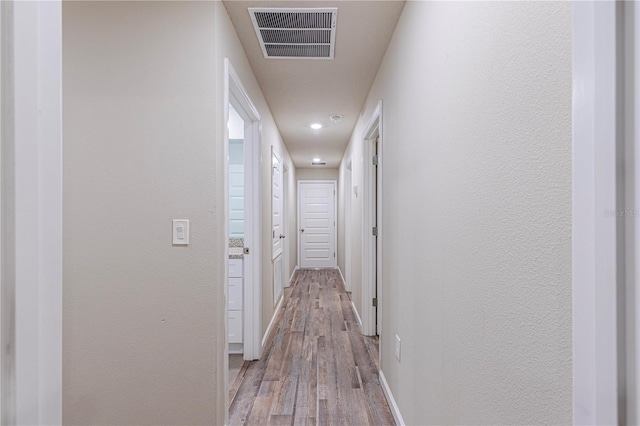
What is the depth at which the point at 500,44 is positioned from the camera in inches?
33.1

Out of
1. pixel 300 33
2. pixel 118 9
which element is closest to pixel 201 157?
pixel 118 9

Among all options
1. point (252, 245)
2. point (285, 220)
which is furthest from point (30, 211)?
point (285, 220)

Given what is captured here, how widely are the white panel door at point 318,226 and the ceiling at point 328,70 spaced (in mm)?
3009

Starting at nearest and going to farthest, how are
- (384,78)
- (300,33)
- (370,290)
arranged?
(300,33)
(384,78)
(370,290)

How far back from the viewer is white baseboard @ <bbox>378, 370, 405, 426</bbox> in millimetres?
1845

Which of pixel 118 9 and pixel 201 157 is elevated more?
pixel 118 9

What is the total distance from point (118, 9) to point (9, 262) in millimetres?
1768

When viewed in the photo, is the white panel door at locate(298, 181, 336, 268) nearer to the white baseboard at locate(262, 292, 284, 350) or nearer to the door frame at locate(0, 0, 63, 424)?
the white baseboard at locate(262, 292, 284, 350)

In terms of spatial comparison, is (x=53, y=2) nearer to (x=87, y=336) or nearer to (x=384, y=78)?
(x=87, y=336)

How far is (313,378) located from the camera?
2445 mm

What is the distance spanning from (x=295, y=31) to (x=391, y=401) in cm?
238

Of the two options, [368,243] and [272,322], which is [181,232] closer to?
[368,243]

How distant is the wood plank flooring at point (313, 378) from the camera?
200 cm

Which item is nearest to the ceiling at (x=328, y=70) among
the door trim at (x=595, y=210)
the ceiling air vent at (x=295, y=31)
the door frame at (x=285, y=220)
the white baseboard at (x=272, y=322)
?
the ceiling air vent at (x=295, y=31)
